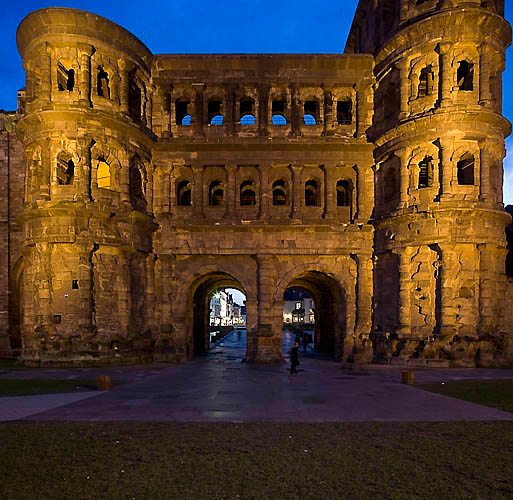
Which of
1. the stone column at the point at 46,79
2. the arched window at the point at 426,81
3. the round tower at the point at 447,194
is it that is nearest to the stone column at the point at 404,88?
the round tower at the point at 447,194

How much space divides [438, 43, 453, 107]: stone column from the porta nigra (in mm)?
68

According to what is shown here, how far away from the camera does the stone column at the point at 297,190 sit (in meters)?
19.3

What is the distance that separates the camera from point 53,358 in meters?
15.7

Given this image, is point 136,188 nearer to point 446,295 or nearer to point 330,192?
point 330,192

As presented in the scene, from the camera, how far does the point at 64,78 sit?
1780 centimetres

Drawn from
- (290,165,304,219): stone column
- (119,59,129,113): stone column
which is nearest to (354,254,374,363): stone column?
(290,165,304,219): stone column

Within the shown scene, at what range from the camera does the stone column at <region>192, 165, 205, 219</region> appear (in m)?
19.4

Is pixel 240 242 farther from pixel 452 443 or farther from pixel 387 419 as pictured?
pixel 452 443

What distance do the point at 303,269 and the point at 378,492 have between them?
14.7 metres

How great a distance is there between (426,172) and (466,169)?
75.3 inches

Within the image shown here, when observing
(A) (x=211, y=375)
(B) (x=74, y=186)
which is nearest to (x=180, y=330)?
(A) (x=211, y=375)

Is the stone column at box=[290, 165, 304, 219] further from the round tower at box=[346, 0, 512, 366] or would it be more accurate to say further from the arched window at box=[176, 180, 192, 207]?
the arched window at box=[176, 180, 192, 207]

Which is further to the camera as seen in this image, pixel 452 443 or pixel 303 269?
pixel 303 269

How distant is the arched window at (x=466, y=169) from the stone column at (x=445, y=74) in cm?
284
